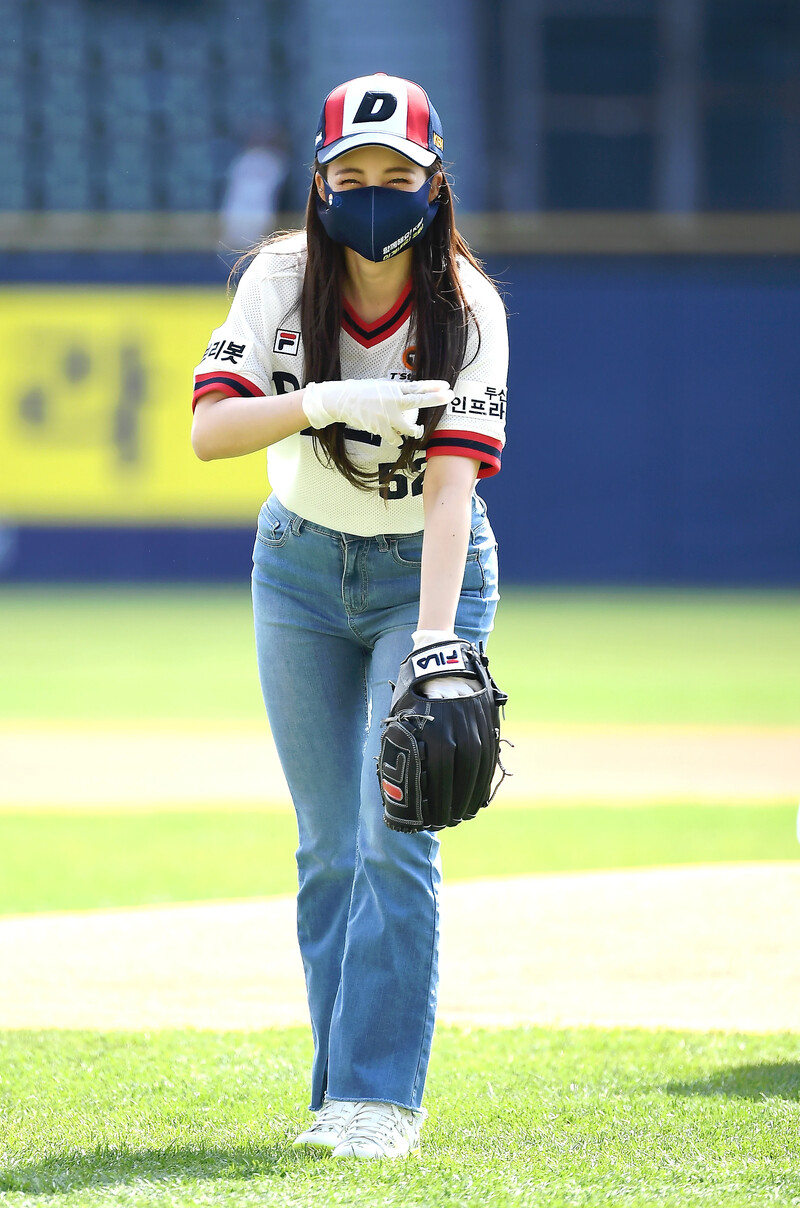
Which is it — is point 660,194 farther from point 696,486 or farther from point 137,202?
point 137,202

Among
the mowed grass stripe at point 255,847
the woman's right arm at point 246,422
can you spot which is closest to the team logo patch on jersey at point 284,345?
the woman's right arm at point 246,422

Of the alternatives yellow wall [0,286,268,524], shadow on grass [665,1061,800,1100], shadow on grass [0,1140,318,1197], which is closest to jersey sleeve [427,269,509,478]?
shadow on grass [0,1140,318,1197]

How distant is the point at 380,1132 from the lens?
253 cm

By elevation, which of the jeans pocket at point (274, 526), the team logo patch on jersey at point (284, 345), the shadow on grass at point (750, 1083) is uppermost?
the team logo patch on jersey at point (284, 345)

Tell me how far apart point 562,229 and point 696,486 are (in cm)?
311

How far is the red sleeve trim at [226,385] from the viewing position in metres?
2.56

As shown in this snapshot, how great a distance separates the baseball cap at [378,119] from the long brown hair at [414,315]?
6 cm

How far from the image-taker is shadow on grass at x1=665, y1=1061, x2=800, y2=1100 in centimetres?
296

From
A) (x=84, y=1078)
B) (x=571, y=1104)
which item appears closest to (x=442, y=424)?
(x=571, y=1104)

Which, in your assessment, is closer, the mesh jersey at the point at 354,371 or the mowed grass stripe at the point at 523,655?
the mesh jersey at the point at 354,371

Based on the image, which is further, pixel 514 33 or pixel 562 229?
pixel 514 33

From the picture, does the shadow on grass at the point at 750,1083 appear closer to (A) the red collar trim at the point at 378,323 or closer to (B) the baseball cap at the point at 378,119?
(A) the red collar trim at the point at 378,323

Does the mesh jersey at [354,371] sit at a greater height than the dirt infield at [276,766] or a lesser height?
greater

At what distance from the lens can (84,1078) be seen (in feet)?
10.1
